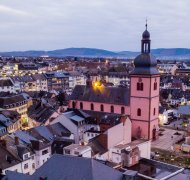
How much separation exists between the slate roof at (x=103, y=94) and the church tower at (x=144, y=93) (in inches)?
125

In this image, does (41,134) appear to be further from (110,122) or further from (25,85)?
(25,85)

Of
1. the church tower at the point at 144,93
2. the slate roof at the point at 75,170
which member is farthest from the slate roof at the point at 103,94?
the slate roof at the point at 75,170

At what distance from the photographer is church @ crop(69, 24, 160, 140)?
71.8 m

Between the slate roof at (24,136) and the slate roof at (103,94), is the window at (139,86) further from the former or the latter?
the slate roof at (24,136)

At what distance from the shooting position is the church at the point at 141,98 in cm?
7175

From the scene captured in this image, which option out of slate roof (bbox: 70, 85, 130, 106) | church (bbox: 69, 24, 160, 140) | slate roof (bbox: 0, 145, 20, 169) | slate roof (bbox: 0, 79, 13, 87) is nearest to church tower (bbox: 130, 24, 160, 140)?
church (bbox: 69, 24, 160, 140)

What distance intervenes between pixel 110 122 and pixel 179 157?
16.1 meters

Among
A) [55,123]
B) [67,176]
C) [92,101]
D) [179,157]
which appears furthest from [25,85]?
[67,176]

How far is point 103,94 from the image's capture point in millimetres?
79938

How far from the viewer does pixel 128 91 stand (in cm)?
7662

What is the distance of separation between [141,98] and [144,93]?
1355 mm

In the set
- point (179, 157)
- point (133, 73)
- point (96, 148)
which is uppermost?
point (133, 73)

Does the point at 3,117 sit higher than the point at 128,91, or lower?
lower

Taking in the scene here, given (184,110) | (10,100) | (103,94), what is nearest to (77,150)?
A: (103,94)
